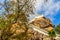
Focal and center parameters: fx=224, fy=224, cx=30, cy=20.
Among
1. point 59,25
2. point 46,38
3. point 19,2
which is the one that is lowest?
point 59,25

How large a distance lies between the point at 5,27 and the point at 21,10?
89.7 inches

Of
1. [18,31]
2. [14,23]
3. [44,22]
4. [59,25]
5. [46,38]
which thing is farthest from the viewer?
[59,25]

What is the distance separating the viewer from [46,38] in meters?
50.3

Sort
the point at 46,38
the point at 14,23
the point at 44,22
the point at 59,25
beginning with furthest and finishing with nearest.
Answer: the point at 59,25 < the point at 44,22 < the point at 46,38 < the point at 14,23

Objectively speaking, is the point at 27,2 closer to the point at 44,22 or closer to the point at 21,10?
the point at 21,10

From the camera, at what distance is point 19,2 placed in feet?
72.4

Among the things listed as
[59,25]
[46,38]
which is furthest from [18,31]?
[59,25]

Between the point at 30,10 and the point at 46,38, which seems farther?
the point at 46,38

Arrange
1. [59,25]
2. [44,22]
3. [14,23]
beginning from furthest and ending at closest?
[59,25] → [44,22] → [14,23]

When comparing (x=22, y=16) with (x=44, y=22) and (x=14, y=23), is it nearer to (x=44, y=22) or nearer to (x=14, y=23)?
(x=14, y=23)

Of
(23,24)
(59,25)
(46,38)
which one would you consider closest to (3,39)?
(23,24)

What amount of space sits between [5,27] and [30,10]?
3.03 metres

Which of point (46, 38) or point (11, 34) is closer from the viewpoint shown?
point (11, 34)

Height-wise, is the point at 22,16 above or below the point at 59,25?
above
